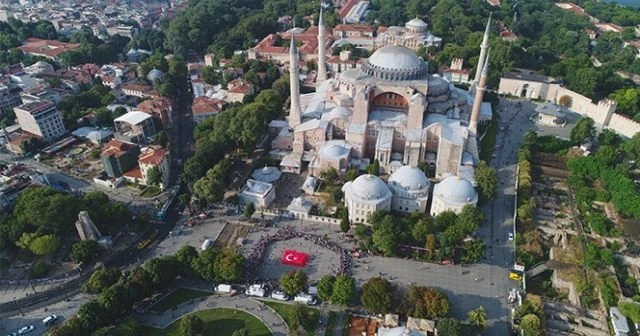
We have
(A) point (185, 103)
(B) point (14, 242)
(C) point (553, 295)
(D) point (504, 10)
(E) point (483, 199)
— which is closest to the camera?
(C) point (553, 295)

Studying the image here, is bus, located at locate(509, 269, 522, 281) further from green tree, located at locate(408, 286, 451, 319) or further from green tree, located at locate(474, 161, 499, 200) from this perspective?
green tree, located at locate(474, 161, 499, 200)

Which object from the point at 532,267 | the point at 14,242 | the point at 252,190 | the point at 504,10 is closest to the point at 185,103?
the point at 252,190

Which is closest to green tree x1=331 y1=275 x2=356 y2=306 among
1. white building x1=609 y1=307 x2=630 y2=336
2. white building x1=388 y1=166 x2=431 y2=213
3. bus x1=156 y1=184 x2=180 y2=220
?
white building x1=388 y1=166 x2=431 y2=213

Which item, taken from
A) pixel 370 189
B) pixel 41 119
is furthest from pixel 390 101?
pixel 41 119

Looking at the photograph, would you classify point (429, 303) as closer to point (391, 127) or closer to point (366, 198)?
point (366, 198)

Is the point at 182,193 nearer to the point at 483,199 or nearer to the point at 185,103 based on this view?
the point at 185,103

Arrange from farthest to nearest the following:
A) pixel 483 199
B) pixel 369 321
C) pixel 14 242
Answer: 1. pixel 483 199
2. pixel 14 242
3. pixel 369 321

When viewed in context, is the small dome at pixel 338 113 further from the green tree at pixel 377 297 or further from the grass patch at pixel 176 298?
the grass patch at pixel 176 298
